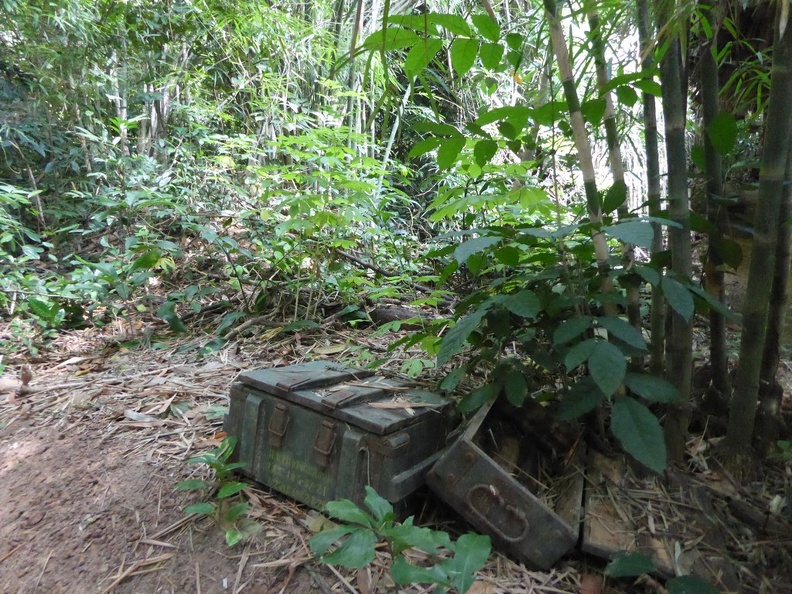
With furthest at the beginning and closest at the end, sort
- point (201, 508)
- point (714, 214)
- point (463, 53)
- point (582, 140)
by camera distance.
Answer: point (714, 214) → point (201, 508) → point (582, 140) → point (463, 53)

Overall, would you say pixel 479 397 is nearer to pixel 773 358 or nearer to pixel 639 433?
pixel 639 433

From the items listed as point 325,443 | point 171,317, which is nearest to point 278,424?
point 325,443

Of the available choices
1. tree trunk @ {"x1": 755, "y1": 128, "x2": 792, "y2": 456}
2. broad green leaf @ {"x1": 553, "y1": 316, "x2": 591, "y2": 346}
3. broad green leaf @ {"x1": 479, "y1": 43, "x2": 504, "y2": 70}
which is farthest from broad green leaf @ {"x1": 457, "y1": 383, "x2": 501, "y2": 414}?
broad green leaf @ {"x1": 479, "y1": 43, "x2": 504, "y2": 70}

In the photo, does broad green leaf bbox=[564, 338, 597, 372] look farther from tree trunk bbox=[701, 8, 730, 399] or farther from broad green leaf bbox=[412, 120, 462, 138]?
broad green leaf bbox=[412, 120, 462, 138]

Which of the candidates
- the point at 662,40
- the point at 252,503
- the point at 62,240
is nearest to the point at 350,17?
the point at 62,240

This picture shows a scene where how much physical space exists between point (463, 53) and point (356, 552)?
1.13m

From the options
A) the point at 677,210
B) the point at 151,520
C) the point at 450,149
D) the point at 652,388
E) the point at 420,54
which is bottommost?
the point at 151,520

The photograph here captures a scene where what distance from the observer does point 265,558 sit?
4.25 ft

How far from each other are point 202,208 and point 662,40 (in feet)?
10.8

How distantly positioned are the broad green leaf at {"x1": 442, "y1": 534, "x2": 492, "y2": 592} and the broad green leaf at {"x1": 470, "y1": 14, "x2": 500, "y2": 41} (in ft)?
3.70

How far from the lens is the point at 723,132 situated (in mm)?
1241

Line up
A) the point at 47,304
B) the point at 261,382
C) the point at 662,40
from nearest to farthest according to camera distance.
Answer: the point at 662,40, the point at 261,382, the point at 47,304

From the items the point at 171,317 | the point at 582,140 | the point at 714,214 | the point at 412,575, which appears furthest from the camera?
the point at 171,317

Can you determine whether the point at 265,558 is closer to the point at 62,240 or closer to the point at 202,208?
the point at 202,208
